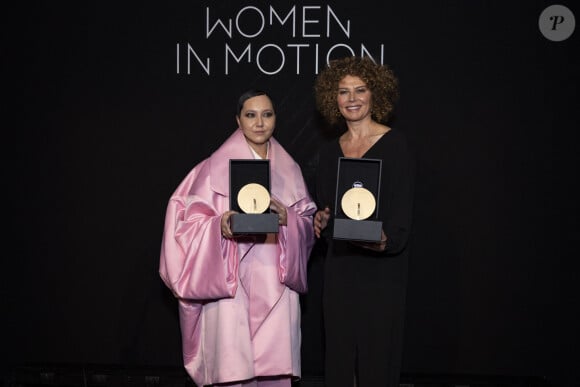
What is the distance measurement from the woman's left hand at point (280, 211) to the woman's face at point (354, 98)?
497mm

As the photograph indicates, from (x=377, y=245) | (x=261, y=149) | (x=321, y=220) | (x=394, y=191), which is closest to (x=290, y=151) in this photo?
(x=261, y=149)

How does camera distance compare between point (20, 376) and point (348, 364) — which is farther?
point (20, 376)

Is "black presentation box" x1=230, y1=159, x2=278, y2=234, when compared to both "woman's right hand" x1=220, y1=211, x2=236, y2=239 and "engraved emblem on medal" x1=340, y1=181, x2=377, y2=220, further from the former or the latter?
"engraved emblem on medal" x1=340, y1=181, x2=377, y2=220

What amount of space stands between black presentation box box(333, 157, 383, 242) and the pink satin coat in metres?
0.43

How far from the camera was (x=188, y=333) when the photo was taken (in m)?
3.31

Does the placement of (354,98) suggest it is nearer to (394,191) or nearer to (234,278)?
(394,191)

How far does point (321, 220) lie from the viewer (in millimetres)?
3205

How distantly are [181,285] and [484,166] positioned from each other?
6.02 feet

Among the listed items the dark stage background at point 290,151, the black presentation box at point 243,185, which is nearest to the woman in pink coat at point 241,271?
the black presentation box at point 243,185

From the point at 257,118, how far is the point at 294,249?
0.61 metres

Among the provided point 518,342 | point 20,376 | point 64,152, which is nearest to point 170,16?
point 64,152

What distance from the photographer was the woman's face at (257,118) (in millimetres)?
3145

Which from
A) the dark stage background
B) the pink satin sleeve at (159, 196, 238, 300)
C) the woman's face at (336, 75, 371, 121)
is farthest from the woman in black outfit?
the dark stage background

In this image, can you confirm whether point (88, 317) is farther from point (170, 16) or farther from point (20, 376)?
point (170, 16)
